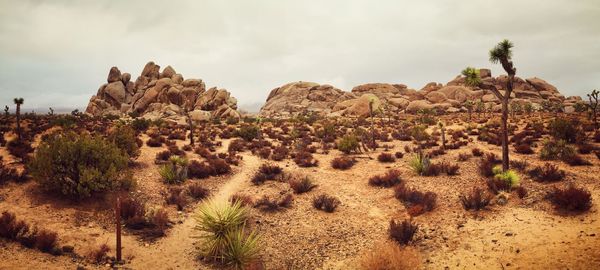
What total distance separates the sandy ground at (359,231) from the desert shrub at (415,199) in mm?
247

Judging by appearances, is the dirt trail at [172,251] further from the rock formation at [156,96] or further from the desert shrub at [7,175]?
the rock formation at [156,96]

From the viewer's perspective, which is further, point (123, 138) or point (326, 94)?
point (326, 94)

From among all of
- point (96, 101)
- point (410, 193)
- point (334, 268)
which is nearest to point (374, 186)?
point (410, 193)

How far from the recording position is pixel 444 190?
38.9 ft

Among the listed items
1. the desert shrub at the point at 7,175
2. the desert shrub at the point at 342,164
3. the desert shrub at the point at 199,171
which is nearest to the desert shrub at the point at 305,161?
the desert shrub at the point at 342,164

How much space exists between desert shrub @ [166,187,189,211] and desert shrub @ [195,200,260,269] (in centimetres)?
288

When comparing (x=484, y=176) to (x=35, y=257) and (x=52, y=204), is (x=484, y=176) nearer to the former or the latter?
(x=35, y=257)

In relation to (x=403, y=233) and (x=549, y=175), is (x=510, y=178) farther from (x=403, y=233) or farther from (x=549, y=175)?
(x=403, y=233)

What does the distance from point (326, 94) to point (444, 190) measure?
78.2 meters

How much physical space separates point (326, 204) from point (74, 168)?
29.7 feet

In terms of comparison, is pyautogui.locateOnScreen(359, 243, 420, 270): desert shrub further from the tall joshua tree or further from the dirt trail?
the tall joshua tree

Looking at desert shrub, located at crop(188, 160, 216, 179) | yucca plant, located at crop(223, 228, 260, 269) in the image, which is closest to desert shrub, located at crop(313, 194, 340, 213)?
yucca plant, located at crop(223, 228, 260, 269)

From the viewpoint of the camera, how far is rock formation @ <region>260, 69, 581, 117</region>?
72.8 meters

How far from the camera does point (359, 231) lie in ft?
31.0
